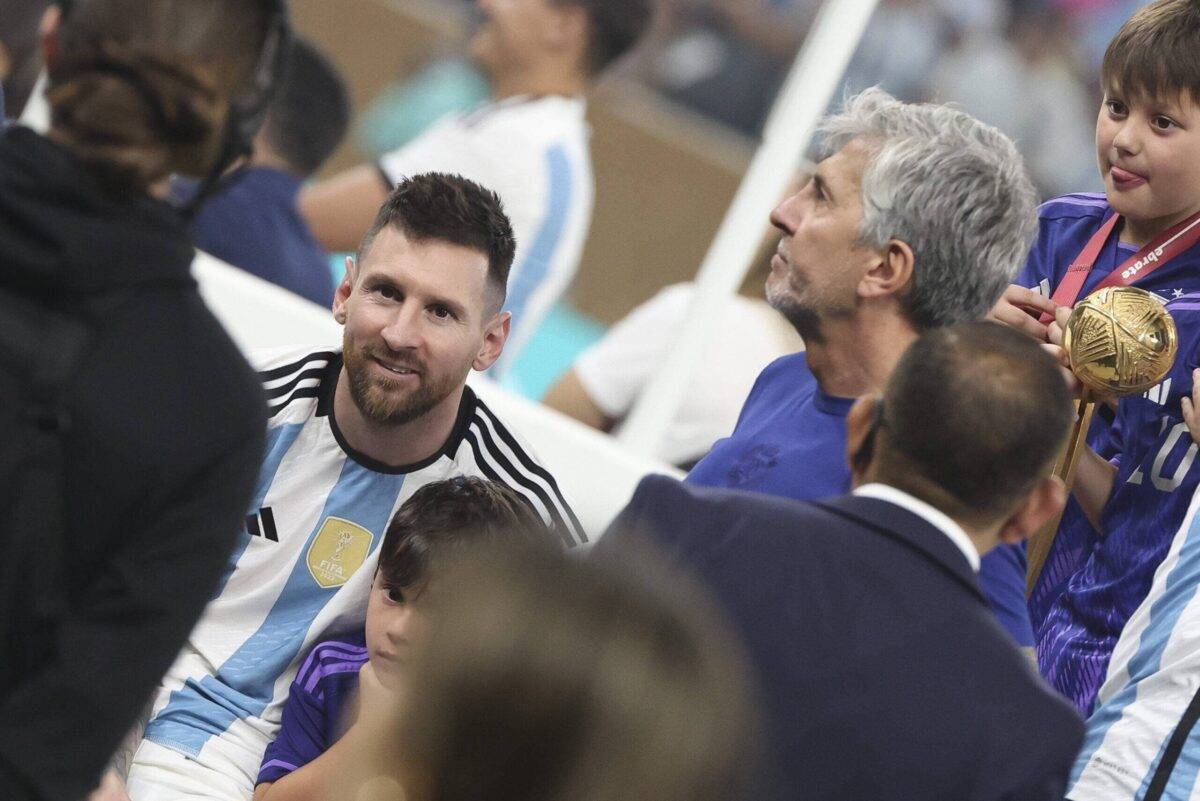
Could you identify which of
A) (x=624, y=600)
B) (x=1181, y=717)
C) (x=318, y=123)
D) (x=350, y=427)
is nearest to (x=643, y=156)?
(x=318, y=123)

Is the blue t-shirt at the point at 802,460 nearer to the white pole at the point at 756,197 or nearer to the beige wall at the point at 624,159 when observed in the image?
the white pole at the point at 756,197

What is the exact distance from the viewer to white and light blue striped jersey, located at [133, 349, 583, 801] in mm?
2330

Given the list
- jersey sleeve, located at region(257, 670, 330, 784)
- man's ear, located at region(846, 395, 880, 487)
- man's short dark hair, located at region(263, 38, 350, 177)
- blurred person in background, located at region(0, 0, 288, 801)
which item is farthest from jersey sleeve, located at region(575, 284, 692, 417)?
blurred person in background, located at region(0, 0, 288, 801)

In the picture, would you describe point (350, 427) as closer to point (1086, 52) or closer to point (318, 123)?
point (318, 123)

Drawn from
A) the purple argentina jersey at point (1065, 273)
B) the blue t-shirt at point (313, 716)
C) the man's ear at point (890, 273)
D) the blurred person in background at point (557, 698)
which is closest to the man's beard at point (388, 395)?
the blue t-shirt at point (313, 716)

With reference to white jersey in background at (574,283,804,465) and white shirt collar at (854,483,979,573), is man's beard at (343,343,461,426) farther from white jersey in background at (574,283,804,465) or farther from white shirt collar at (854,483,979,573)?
white jersey in background at (574,283,804,465)

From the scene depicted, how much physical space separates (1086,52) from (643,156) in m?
1.33

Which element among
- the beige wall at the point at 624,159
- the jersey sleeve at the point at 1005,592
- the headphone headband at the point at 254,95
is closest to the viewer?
the headphone headband at the point at 254,95

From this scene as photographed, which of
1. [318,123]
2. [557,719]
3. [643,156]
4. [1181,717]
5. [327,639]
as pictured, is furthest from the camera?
[643,156]

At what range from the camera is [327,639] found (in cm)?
239

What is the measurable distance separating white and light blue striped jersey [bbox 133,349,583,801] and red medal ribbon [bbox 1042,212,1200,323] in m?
0.87

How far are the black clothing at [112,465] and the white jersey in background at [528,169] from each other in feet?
7.69

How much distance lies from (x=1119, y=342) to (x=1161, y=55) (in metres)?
0.46

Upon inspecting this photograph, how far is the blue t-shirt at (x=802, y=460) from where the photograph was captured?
1.84 m
